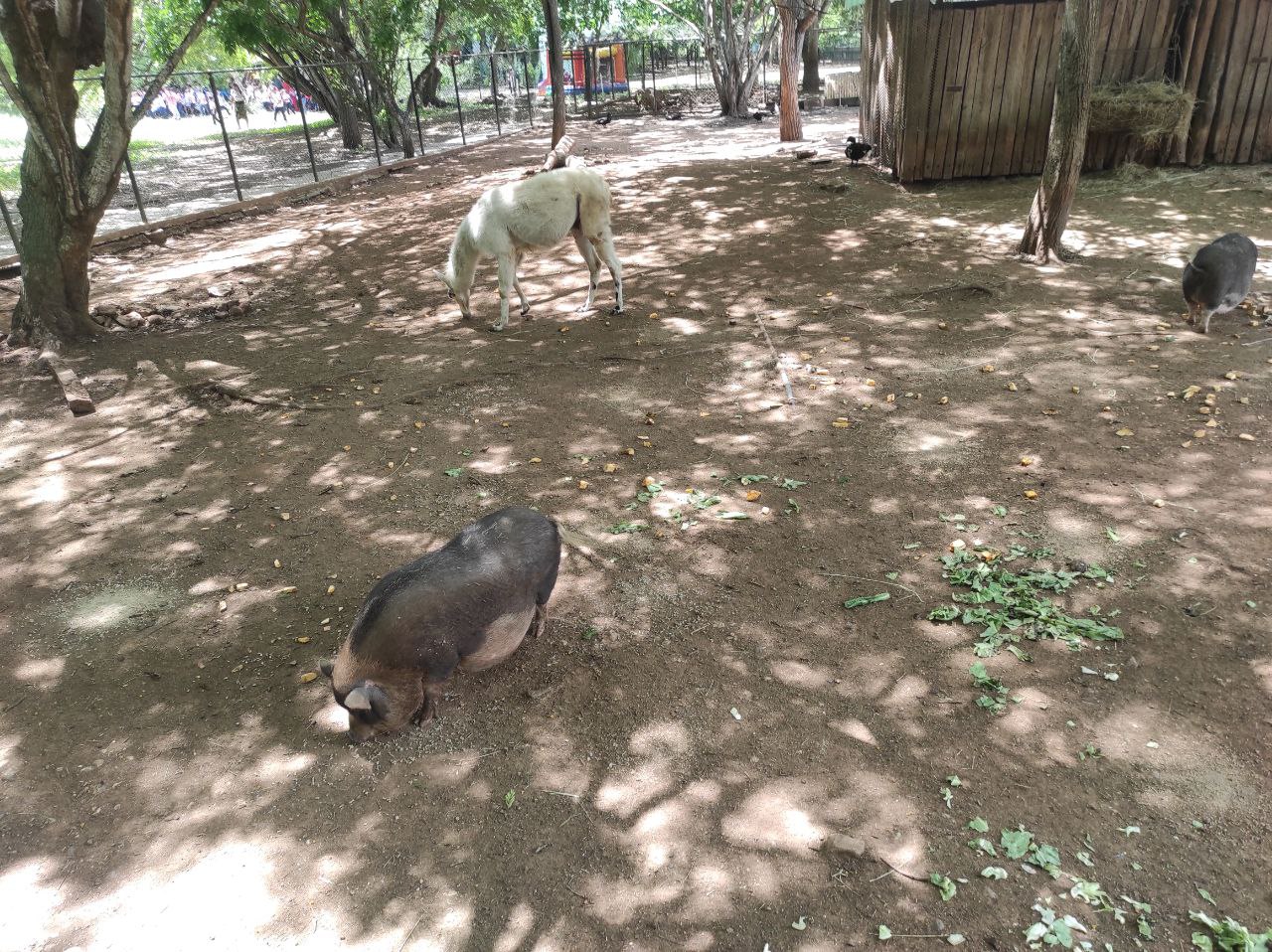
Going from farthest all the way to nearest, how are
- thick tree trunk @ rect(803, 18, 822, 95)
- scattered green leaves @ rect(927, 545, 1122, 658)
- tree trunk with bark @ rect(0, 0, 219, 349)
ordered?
thick tree trunk @ rect(803, 18, 822, 95) < tree trunk with bark @ rect(0, 0, 219, 349) < scattered green leaves @ rect(927, 545, 1122, 658)

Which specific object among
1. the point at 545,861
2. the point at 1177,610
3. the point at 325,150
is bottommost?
the point at 545,861

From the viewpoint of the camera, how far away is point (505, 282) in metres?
7.96

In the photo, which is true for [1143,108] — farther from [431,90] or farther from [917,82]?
[431,90]

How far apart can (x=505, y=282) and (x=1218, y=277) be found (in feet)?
20.5

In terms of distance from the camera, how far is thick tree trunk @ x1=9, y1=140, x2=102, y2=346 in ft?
25.9

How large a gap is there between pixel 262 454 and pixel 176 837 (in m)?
3.43

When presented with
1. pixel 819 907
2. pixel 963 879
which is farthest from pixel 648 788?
pixel 963 879

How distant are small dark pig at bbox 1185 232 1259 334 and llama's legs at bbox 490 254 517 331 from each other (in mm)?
6069

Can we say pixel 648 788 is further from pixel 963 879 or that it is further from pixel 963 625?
pixel 963 625

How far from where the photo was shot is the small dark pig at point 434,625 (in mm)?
3123

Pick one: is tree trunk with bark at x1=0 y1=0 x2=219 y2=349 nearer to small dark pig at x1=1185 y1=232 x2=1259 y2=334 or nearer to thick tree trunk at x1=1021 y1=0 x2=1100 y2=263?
thick tree trunk at x1=1021 y1=0 x2=1100 y2=263

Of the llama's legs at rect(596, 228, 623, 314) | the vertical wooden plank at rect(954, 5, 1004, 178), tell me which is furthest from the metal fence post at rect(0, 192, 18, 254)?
the vertical wooden plank at rect(954, 5, 1004, 178)

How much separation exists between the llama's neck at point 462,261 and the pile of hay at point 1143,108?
8806 millimetres

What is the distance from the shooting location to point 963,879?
262 centimetres
